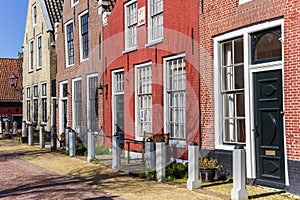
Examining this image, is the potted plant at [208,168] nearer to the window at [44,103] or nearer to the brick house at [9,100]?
the window at [44,103]

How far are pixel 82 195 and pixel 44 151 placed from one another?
9873mm

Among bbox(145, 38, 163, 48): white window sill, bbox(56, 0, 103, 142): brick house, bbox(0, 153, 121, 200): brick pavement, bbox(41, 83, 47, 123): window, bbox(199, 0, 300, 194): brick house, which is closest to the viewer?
bbox(199, 0, 300, 194): brick house

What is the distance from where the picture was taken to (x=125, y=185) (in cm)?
977

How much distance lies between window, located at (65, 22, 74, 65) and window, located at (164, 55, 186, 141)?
8.98m

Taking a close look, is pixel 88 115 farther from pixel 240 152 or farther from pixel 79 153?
pixel 240 152

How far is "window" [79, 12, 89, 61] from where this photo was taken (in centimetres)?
1892

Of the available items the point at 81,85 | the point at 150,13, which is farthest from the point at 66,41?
the point at 150,13

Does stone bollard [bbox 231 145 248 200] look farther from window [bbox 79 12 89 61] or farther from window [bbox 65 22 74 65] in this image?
window [bbox 65 22 74 65]

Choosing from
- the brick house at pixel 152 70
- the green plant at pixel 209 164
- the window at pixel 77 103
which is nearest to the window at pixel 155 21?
Result: the brick house at pixel 152 70

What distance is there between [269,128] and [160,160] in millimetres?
2625

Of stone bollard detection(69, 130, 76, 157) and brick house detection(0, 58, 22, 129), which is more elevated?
brick house detection(0, 58, 22, 129)

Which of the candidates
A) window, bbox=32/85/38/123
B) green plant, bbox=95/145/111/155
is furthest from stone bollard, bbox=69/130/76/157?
window, bbox=32/85/38/123

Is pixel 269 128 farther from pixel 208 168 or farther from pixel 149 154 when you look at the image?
pixel 149 154

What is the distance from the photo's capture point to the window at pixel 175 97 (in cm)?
1204
